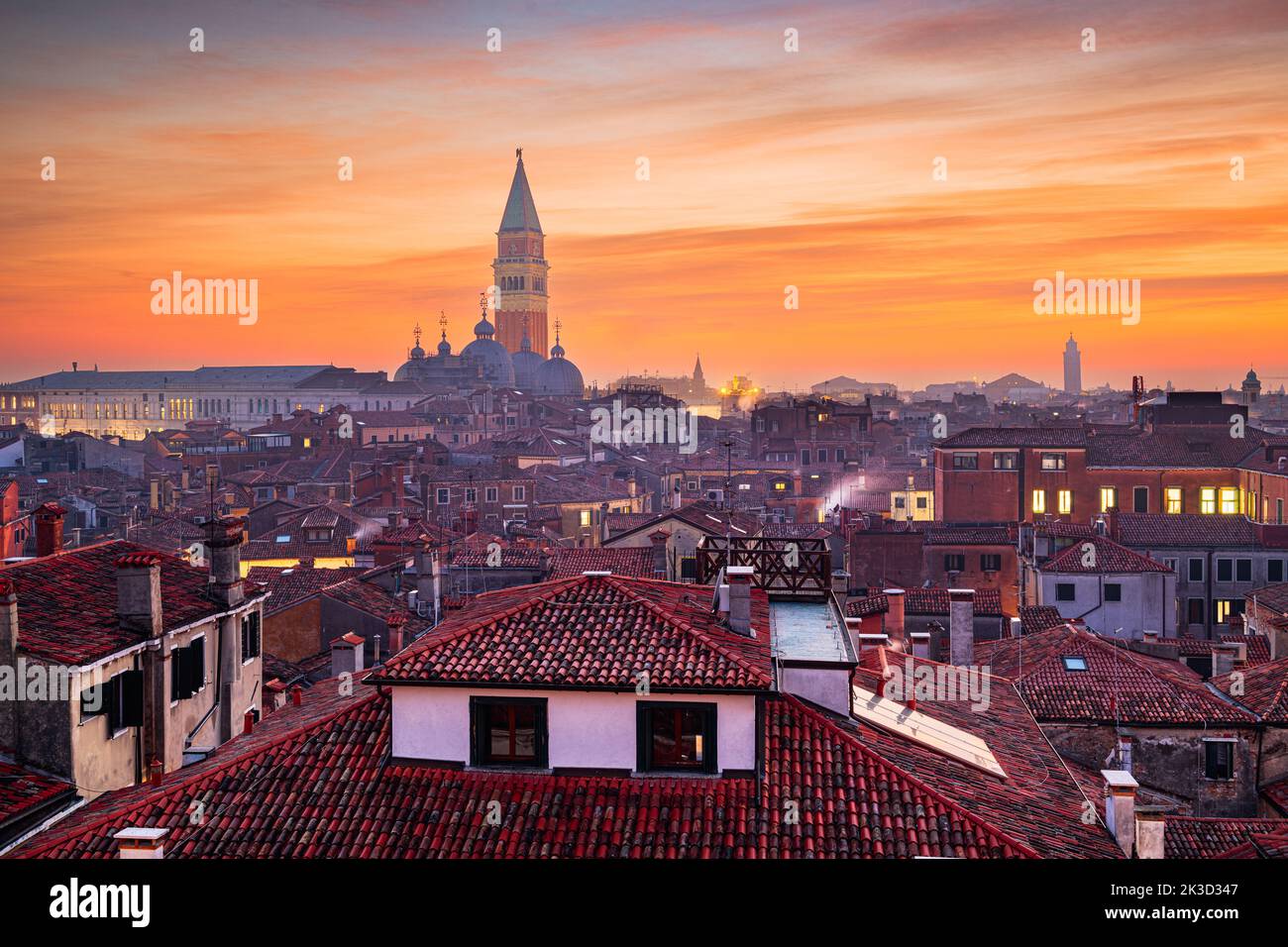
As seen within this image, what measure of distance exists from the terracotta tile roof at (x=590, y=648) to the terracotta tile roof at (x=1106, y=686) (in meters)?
7.82

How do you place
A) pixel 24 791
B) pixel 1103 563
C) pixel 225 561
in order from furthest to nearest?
pixel 1103 563 < pixel 225 561 < pixel 24 791

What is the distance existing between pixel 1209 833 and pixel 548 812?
7.54 meters

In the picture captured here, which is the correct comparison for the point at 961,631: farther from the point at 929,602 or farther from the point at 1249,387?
the point at 1249,387

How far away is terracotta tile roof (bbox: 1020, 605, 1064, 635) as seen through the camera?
2247 cm

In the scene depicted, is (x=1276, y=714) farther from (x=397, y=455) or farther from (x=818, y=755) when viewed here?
(x=397, y=455)

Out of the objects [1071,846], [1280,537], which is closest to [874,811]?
[1071,846]

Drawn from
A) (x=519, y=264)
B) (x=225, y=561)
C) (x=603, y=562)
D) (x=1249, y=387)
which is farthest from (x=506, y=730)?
(x=519, y=264)

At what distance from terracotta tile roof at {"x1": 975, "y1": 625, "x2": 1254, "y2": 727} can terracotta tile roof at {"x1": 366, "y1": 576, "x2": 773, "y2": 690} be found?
7818 mm

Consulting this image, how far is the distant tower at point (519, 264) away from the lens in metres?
147

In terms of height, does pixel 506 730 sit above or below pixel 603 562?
above

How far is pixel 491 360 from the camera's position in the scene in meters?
126

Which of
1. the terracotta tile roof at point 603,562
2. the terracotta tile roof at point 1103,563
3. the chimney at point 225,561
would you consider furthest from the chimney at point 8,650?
the terracotta tile roof at point 1103,563

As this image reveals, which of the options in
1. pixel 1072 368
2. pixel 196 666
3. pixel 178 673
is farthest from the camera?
pixel 1072 368
